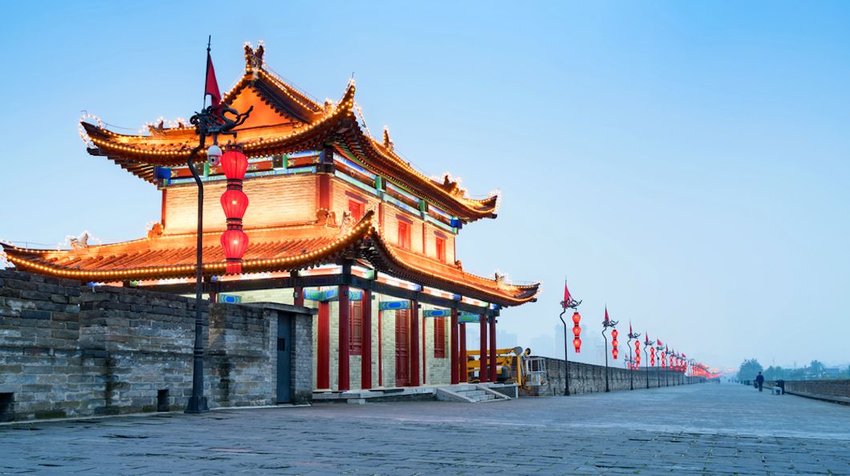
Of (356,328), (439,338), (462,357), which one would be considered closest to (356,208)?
(356,328)

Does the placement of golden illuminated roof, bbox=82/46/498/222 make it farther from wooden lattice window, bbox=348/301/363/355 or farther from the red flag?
wooden lattice window, bbox=348/301/363/355

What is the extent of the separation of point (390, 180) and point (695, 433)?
814 inches

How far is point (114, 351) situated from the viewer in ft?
50.6

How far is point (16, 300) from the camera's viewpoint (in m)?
13.8

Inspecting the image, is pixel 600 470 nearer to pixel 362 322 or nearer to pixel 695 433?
pixel 695 433

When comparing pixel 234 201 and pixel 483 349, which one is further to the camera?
pixel 483 349

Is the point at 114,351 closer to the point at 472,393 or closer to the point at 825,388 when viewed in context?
the point at 472,393

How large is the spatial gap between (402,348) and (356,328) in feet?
14.2

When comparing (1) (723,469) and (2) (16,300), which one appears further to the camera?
(2) (16,300)

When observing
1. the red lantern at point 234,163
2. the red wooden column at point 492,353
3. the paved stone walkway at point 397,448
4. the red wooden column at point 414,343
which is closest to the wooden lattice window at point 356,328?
the red wooden column at point 414,343

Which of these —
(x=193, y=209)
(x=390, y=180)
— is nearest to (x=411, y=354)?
(x=390, y=180)

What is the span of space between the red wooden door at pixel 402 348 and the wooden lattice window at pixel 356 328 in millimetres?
3449

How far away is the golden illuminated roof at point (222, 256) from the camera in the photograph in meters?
24.8

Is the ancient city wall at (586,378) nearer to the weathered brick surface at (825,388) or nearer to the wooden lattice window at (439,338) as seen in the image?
the wooden lattice window at (439,338)
